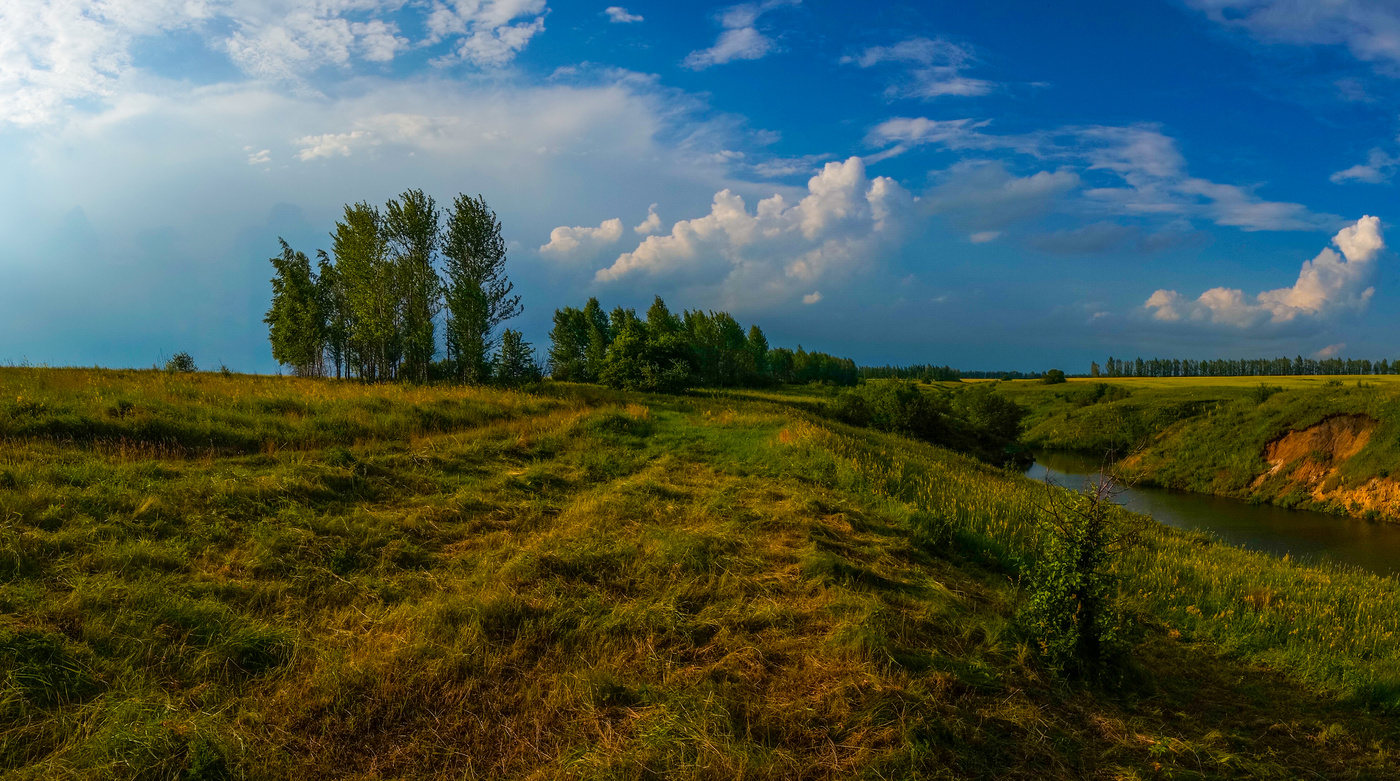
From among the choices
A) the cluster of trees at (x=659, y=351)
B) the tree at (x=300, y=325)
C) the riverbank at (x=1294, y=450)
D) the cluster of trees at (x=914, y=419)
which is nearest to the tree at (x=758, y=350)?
the cluster of trees at (x=659, y=351)

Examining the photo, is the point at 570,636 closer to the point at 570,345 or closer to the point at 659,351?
the point at 659,351

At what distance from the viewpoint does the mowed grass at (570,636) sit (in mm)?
4352

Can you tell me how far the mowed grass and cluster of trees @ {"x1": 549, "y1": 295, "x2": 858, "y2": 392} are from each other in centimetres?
2419

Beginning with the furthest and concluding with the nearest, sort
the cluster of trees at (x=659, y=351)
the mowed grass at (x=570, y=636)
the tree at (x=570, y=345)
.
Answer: the tree at (x=570, y=345) < the cluster of trees at (x=659, y=351) < the mowed grass at (x=570, y=636)

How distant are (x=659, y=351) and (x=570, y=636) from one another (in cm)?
3148

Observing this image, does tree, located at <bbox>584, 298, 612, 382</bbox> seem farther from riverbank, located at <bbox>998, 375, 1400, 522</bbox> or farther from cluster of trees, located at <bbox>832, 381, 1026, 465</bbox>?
riverbank, located at <bbox>998, 375, 1400, 522</bbox>

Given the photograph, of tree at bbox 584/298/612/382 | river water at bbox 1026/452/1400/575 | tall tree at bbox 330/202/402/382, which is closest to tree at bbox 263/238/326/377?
tall tree at bbox 330/202/402/382

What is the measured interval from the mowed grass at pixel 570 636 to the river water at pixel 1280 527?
50.2ft

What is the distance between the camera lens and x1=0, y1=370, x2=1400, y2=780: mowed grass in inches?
171

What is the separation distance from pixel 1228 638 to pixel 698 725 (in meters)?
8.04

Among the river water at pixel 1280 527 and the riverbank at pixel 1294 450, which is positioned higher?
the riverbank at pixel 1294 450

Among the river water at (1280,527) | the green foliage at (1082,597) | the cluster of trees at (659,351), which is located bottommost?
the river water at (1280,527)

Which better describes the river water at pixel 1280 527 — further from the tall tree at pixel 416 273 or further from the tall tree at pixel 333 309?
the tall tree at pixel 333 309

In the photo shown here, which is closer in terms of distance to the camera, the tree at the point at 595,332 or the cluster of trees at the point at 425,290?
the cluster of trees at the point at 425,290
